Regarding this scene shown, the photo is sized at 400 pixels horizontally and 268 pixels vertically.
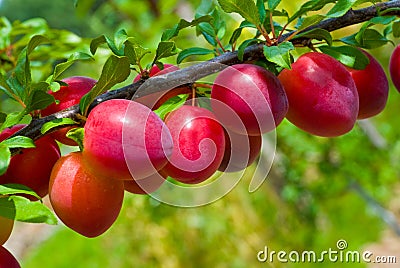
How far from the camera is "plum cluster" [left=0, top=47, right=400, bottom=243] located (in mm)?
346

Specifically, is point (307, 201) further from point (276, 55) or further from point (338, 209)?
point (276, 55)

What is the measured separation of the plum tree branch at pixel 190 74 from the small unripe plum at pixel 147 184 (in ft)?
0.20

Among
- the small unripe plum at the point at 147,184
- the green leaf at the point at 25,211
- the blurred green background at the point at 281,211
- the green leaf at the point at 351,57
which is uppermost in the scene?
the green leaf at the point at 25,211

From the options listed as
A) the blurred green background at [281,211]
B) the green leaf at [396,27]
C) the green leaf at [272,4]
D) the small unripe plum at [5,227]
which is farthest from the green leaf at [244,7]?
the blurred green background at [281,211]

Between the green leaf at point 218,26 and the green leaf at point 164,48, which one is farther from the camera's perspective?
the green leaf at point 218,26

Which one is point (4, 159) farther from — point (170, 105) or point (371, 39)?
point (371, 39)

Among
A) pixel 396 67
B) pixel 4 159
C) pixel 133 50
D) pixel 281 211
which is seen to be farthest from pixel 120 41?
pixel 281 211

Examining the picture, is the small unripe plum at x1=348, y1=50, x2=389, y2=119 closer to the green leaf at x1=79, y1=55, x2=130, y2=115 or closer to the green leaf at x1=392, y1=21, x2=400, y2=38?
the green leaf at x1=392, y1=21, x2=400, y2=38

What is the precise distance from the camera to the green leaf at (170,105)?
394 mm

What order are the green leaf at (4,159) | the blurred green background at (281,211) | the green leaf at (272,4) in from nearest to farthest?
the green leaf at (4,159) → the green leaf at (272,4) → the blurred green background at (281,211)

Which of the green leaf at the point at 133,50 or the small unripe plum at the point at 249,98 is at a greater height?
the green leaf at the point at 133,50

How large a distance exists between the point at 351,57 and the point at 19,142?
0.28 metres

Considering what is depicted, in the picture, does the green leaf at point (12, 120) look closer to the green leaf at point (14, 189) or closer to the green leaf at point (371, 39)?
the green leaf at point (14, 189)

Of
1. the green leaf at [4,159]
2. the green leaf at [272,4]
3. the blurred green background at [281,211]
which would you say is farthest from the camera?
the blurred green background at [281,211]
